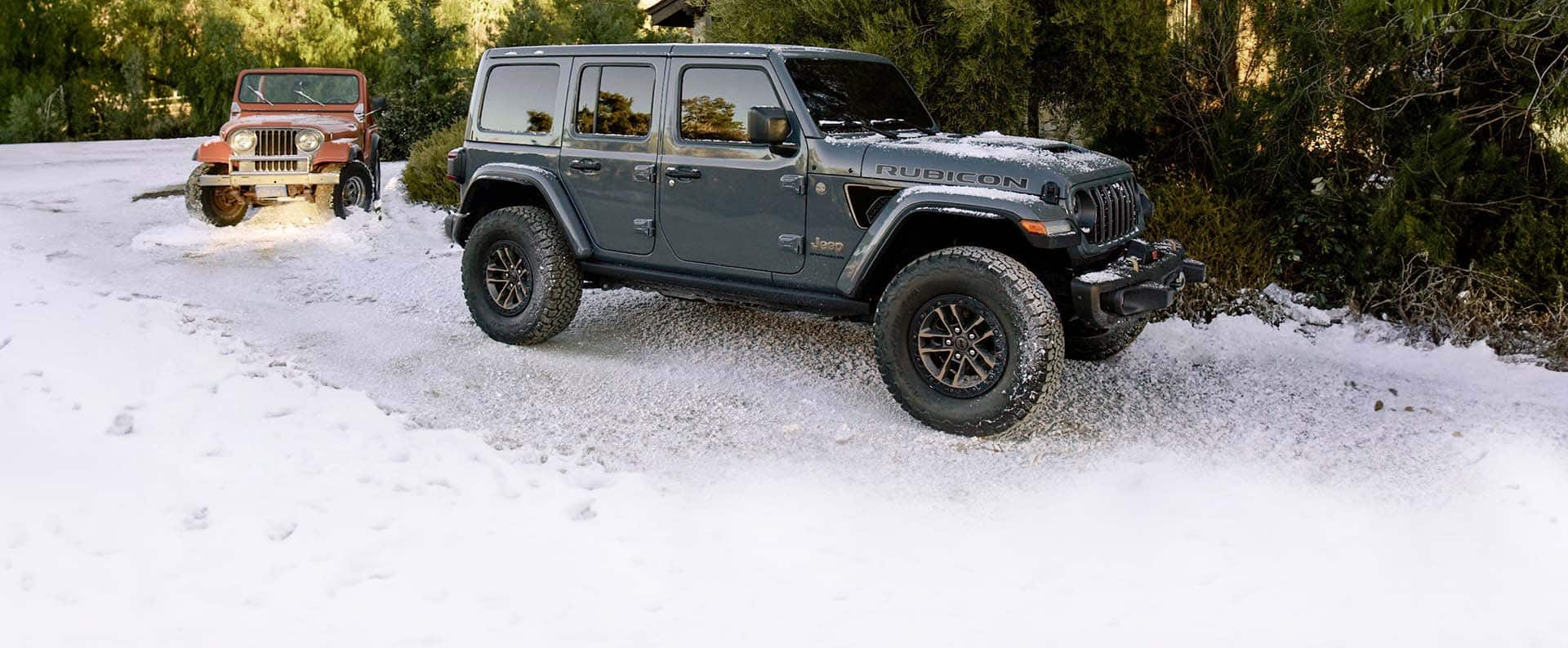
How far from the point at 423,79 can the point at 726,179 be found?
13521 millimetres

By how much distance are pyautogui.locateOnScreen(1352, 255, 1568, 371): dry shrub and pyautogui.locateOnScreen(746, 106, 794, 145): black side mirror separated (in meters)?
4.24

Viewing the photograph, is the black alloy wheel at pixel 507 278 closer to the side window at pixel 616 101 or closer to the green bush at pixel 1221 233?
the side window at pixel 616 101

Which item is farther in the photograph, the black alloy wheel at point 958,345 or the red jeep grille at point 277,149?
the red jeep grille at point 277,149

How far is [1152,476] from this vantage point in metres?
5.31

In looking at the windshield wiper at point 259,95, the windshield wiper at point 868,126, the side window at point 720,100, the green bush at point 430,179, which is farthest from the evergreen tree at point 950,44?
the windshield wiper at point 259,95

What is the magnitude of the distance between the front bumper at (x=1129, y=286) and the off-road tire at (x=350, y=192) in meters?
8.54

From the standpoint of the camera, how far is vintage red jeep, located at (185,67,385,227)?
38.5ft

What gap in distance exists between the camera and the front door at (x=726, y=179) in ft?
20.2

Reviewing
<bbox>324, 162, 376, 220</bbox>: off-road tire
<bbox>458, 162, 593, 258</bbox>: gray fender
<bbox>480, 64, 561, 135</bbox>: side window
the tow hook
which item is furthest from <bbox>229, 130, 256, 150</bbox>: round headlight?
the tow hook

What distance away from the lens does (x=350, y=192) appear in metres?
12.4

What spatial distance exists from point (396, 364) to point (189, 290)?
2.80 metres

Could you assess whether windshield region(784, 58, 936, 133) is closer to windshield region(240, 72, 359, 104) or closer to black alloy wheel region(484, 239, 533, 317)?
black alloy wheel region(484, 239, 533, 317)

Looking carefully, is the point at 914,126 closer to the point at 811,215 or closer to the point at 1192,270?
the point at 811,215

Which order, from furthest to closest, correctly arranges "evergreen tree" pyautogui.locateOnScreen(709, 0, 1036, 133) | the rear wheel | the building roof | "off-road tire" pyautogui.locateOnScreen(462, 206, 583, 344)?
1. the building roof
2. the rear wheel
3. "evergreen tree" pyautogui.locateOnScreen(709, 0, 1036, 133)
4. "off-road tire" pyautogui.locateOnScreen(462, 206, 583, 344)
